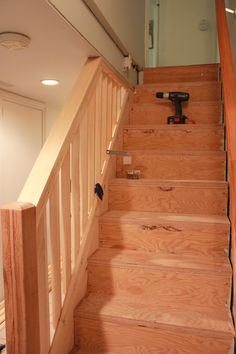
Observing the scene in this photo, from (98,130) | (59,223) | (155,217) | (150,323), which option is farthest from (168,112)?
(150,323)

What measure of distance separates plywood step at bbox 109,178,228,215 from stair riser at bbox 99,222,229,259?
0.26 m

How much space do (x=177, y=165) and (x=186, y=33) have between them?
2828 millimetres

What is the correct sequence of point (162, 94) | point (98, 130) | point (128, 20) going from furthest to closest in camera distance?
point (162, 94) → point (128, 20) → point (98, 130)

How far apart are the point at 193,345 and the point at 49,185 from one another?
97cm

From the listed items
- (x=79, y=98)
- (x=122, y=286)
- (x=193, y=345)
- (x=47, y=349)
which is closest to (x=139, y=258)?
(x=122, y=286)

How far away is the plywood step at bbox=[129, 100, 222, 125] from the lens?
2477 mm

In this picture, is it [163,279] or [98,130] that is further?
[98,130]

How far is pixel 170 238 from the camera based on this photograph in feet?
5.61

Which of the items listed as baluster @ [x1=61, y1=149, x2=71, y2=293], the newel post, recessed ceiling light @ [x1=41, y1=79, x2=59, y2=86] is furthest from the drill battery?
the newel post

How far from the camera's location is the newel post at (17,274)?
0.94 meters

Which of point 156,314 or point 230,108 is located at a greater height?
point 230,108

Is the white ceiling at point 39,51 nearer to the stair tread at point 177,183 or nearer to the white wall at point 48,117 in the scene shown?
the white wall at point 48,117

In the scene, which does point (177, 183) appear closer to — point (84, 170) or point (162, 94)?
point (84, 170)

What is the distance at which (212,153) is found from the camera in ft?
6.96
